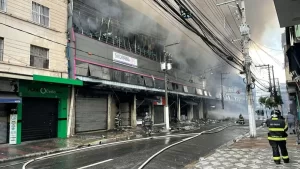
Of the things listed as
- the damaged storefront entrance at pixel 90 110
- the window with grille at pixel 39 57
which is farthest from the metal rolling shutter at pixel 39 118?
the window with grille at pixel 39 57

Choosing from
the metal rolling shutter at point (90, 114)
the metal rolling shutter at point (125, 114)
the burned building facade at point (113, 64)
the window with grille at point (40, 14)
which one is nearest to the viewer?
the window with grille at point (40, 14)

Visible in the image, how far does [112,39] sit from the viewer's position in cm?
2080

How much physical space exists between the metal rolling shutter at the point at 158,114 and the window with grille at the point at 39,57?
1490 cm


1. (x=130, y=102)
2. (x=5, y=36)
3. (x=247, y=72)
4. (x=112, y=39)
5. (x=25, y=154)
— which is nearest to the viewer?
(x=25, y=154)

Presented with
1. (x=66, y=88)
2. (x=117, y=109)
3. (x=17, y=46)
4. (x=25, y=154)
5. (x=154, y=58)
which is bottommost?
(x=25, y=154)

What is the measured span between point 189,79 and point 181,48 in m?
7.84

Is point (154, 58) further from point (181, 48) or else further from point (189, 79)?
point (189, 79)

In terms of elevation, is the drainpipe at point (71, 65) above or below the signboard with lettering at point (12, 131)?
above

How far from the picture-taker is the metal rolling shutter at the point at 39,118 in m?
13.4

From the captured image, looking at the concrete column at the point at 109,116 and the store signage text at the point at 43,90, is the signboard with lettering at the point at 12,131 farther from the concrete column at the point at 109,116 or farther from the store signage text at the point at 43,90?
the concrete column at the point at 109,116

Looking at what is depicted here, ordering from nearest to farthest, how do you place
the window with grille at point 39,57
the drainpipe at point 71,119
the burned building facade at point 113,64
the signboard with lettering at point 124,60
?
the window with grille at point 39,57 < the drainpipe at point 71,119 < the burned building facade at point 113,64 < the signboard with lettering at point 124,60

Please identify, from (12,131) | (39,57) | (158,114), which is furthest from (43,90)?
(158,114)

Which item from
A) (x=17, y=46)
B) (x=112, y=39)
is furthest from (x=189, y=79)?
(x=17, y=46)

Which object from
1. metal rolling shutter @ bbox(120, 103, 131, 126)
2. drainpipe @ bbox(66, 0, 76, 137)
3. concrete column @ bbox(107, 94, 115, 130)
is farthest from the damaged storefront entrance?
metal rolling shutter @ bbox(120, 103, 131, 126)
